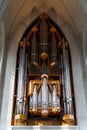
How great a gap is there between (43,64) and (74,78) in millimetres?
1191

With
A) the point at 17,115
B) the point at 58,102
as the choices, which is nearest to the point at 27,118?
the point at 17,115

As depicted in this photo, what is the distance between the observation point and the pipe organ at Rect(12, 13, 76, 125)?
6.79 metres

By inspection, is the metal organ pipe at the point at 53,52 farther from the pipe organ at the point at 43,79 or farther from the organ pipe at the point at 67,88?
the organ pipe at the point at 67,88

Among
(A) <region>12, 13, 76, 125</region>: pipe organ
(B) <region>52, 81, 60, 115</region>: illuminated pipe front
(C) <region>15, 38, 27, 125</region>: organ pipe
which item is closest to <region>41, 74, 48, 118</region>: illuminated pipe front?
(A) <region>12, 13, 76, 125</region>: pipe organ

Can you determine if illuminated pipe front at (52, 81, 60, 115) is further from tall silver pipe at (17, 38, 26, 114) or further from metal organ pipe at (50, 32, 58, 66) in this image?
metal organ pipe at (50, 32, 58, 66)

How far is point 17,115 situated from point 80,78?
2.41m

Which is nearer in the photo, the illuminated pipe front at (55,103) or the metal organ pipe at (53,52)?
the illuminated pipe front at (55,103)

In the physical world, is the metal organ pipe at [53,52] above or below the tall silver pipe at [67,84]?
above

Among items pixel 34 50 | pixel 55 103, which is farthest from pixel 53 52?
pixel 55 103

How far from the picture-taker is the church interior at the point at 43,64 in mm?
6773

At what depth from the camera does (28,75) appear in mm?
7832

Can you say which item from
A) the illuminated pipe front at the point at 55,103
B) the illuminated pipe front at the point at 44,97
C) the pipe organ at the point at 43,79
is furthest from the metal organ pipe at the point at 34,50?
the illuminated pipe front at the point at 55,103

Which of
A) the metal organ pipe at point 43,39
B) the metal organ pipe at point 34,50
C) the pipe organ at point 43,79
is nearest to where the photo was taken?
the pipe organ at point 43,79

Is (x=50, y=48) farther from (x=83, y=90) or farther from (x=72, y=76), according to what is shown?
(x=83, y=90)
